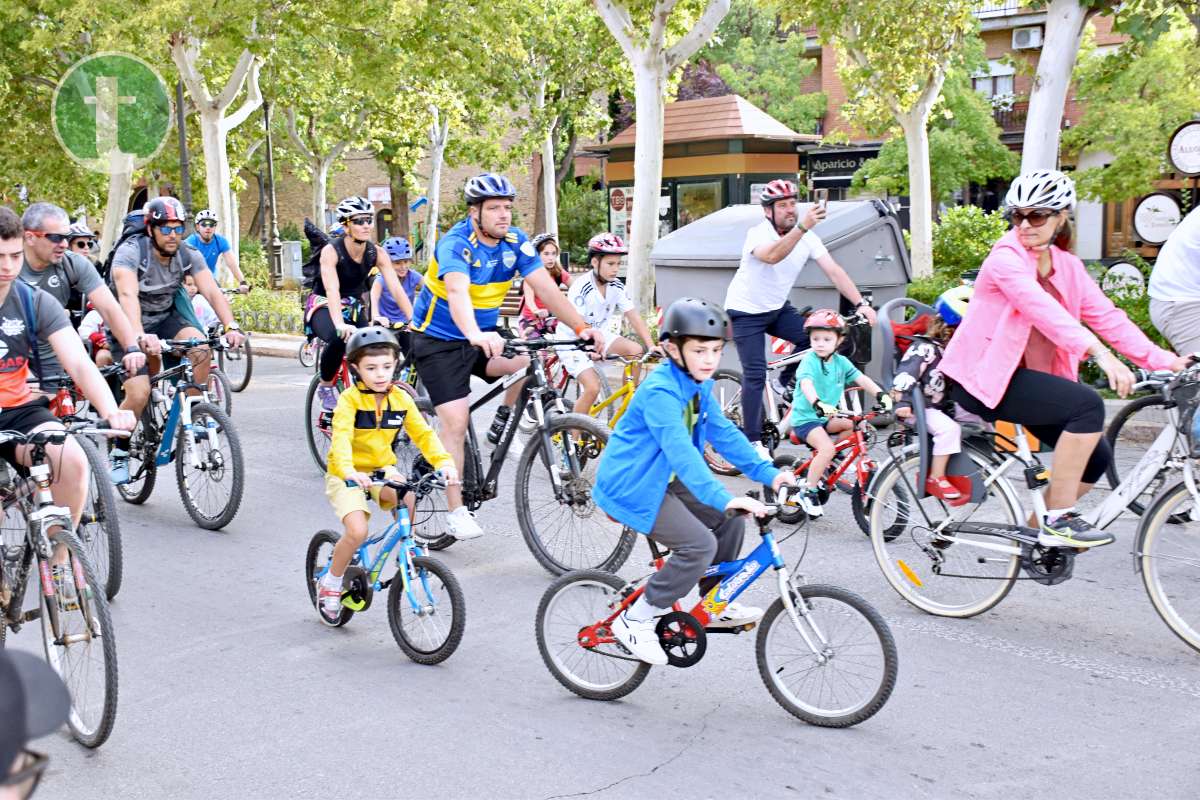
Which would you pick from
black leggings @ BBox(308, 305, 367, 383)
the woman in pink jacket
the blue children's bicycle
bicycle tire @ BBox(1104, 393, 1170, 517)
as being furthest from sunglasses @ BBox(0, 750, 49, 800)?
black leggings @ BBox(308, 305, 367, 383)

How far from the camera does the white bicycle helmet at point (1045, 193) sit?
5184 mm

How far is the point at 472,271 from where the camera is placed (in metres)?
6.79

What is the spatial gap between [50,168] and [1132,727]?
30957 mm

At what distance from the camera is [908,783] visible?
13.3 feet

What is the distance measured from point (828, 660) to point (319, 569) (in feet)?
8.25

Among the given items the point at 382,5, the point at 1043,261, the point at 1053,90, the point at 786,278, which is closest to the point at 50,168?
the point at 382,5

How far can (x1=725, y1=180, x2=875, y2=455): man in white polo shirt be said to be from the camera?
778 centimetres

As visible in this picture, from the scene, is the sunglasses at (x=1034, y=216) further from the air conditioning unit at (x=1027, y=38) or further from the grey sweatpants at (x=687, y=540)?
the air conditioning unit at (x=1027, y=38)

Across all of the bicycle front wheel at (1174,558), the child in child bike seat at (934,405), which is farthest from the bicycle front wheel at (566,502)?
the bicycle front wheel at (1174,558)

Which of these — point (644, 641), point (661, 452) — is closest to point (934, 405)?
point (661, 452)

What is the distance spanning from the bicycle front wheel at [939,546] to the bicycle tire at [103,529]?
3.45 metres

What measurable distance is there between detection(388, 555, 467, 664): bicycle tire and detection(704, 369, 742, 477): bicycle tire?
3.53 metres

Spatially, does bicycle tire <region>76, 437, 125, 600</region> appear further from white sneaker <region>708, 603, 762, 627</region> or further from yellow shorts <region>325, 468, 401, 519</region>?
white sneaker <region>708, 603, 762, 627</region>

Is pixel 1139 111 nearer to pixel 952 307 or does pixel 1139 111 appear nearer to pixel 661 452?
pixel 952 307
